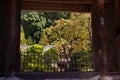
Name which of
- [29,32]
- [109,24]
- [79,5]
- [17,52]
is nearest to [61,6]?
[79,5]

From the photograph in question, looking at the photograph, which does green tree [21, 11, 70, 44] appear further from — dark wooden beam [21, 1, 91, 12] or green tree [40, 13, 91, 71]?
dark wooden beam [21, 1, 91, 12]

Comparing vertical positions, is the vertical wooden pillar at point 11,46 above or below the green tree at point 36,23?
below

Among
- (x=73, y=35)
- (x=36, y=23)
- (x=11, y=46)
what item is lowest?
(x=11, y=46)

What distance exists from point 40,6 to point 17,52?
176 cm

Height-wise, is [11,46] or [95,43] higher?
[95,43]

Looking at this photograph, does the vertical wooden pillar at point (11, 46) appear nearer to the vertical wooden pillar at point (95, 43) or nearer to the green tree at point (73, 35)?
the vertical wooden pillar at point (95, 43)

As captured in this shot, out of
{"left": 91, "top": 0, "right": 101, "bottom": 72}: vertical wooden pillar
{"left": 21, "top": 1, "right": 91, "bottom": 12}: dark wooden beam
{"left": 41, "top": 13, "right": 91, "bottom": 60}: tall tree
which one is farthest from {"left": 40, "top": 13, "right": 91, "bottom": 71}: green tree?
{"left": 91, "top": 0, "right": 101, "bottom": 72}: vertical wooden pillar

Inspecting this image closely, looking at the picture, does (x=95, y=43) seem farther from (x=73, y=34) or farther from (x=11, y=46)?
(x=73, y=34)

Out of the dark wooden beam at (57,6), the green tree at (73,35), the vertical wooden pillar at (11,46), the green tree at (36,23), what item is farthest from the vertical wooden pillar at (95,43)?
the green tree at (36,23)

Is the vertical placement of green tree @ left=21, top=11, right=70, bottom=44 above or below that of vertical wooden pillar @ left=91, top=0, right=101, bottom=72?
above

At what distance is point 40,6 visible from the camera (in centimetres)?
659

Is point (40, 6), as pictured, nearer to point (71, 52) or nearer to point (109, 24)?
point (109, 24)

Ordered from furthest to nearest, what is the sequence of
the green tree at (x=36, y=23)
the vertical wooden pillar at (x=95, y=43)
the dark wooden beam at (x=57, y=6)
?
the green tree at (x=36, y=23)
the dark wooden beam at (x=57, y=6)
the vertical wooden pillar at (x=95, y=43)

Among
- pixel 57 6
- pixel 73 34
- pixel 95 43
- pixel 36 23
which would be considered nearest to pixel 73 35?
pixel 73 34
